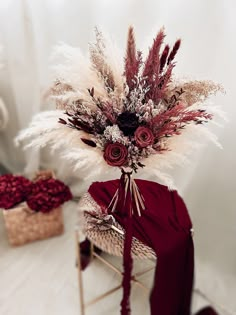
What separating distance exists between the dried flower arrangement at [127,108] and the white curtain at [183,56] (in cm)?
31

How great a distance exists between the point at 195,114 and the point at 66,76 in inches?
15.5

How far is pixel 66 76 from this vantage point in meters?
0.94

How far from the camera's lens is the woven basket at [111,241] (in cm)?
107

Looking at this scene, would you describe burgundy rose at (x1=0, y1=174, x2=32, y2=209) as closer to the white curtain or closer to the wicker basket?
the wicker basket

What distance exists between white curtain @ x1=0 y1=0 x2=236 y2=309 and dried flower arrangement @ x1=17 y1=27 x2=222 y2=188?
12.3 inches

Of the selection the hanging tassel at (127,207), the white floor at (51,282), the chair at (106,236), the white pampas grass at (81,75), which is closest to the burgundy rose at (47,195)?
the white floor at (51,282)

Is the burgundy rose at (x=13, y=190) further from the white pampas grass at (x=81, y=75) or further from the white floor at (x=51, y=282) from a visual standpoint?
the white pampas grass at (x=81, y=75)

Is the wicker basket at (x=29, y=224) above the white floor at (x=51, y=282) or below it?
above

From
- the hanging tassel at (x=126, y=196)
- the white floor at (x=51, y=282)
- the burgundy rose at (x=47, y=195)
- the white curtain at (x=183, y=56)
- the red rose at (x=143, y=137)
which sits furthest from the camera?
the burgundy rose at (x=47, y=195)

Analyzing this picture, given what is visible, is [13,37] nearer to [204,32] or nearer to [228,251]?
[204,32]

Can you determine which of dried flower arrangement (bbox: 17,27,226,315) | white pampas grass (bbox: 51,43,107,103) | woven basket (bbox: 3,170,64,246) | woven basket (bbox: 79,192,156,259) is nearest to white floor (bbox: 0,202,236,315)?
woven basket (bbox: 3,170,64,246)

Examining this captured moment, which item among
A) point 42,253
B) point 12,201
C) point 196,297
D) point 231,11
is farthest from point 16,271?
point 231,11

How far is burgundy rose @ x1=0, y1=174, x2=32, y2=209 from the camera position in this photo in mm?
1564

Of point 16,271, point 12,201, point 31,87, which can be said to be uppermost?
point 31,87
